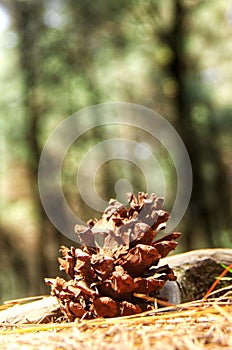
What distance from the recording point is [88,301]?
77 cm

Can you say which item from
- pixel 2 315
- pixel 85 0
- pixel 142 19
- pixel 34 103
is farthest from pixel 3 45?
pixel 2 315

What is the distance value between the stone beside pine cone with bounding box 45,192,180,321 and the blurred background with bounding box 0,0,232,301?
2.98 metres

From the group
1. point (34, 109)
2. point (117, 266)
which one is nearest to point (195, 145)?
point (34, 109)

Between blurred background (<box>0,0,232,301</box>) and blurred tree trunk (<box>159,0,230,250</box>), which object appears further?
blurred background (<box>0,0,232,301</box>)

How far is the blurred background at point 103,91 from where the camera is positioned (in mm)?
3891

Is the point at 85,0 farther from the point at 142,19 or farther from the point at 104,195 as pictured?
the point at 104,195

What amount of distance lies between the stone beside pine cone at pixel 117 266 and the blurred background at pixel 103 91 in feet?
9.77

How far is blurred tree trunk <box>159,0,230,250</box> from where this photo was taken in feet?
12.3

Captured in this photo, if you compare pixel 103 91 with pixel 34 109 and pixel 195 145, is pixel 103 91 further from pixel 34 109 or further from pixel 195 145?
pixel 195 145

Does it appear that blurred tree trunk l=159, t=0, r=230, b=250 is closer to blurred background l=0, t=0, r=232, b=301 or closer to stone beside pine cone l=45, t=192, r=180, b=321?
blurred background l=0, t=0, r=232, b=301

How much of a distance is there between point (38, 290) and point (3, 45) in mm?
2142

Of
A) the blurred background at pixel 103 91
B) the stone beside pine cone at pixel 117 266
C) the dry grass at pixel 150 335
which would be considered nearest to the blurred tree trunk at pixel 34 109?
the blurred background at pixel 103 91

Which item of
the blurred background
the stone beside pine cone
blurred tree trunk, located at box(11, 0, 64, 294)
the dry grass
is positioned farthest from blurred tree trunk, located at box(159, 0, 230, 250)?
the dry grass

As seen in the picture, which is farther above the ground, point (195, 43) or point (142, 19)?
point (142, 19)
